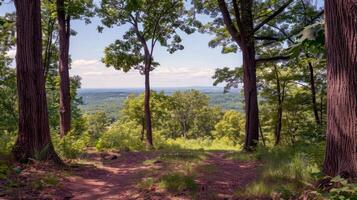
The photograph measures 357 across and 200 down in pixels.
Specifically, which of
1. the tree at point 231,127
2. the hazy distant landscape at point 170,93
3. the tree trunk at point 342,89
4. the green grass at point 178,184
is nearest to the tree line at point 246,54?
the tree trunk at point 342,89

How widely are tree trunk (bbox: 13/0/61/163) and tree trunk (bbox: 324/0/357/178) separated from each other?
199 inches

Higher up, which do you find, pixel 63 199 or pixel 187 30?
pixel 187 30

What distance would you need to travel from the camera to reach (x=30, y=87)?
6188 mm

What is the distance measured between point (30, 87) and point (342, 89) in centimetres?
547

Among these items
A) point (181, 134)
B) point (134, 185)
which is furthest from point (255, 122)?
point (181, 134)

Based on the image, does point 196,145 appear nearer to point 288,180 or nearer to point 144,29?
point 144,29

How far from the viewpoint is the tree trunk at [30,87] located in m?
6.11

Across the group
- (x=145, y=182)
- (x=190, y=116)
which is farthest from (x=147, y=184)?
(x=190, y=116)

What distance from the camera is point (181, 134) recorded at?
56500mm

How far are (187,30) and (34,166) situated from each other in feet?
38.6

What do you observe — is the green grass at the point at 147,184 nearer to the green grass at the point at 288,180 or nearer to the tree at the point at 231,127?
the green grass at the point at 288,180

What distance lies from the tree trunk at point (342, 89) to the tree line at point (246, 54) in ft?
0.04

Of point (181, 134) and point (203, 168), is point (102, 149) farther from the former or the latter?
point (181, 134)

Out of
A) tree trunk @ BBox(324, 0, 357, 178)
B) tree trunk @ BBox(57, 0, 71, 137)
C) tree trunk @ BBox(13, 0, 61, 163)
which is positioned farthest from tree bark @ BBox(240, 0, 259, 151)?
tree trunk @ BBox(324, 0, 357, 178)
